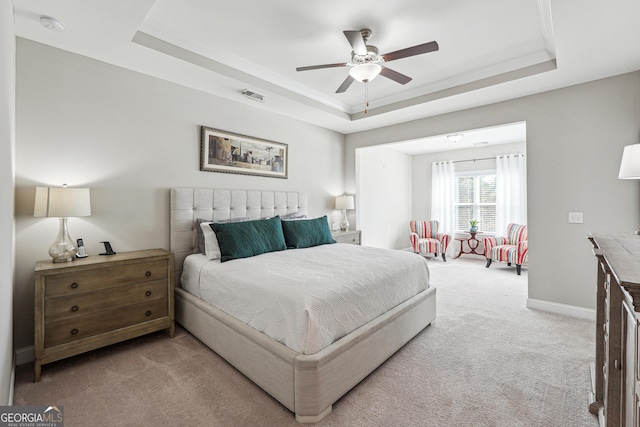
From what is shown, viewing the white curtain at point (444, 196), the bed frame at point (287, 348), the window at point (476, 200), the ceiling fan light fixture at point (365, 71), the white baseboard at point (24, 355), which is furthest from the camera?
the white curtain at point (444, 196)

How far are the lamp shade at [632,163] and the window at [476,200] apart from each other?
15.2 ft

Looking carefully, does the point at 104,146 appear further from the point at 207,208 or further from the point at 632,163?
the point at 632,163

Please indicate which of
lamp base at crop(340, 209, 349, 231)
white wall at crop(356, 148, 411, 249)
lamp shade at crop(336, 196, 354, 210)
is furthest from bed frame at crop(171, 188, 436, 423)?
white wall at crop(356, 148, 411, 249)

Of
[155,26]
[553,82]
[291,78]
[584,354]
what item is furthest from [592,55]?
[155,26]

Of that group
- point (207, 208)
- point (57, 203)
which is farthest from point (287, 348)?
point (207, 208)

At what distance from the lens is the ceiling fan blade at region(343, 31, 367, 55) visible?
215 centimetres

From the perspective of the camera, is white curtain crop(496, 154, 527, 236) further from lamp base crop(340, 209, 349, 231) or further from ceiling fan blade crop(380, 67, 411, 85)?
ceiling fan blade crop(380, 67, 411, 85)

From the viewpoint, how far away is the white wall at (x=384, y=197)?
5839 mm

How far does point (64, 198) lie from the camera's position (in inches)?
87.7

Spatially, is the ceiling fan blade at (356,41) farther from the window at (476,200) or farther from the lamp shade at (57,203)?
the window at (476,200)

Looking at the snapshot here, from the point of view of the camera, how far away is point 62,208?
2205 mm

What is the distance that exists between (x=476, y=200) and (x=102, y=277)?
694cm

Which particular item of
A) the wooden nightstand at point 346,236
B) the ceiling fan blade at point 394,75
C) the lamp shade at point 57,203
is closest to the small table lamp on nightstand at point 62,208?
the lamp shade at point 57,203

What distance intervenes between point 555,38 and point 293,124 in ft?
10.3
